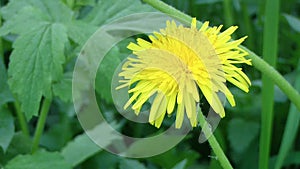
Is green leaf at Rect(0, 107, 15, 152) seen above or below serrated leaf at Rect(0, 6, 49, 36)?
below

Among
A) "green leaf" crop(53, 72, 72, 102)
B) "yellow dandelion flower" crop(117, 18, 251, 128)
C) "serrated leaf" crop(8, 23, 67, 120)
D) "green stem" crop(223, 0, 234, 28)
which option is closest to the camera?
"yellow dandelion flower" crop(117, 18, 251, 128)

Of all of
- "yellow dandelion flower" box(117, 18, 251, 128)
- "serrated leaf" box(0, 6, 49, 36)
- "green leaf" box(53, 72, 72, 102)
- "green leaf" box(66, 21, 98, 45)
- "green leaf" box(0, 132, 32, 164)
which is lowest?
"green leaf" box(0, 132, 32, 164)

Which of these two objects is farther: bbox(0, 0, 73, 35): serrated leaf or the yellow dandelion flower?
bbox(0, 0, 73, 35): serrated leaf

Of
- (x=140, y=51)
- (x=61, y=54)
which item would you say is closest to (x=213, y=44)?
(x=140, y=51)

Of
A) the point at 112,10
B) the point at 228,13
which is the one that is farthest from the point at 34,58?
the point at 228,13

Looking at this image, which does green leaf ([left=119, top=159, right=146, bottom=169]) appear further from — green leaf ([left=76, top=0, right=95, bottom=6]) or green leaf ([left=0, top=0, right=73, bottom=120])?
green leaf ([left=76, top=0, right=95, bottom=6])

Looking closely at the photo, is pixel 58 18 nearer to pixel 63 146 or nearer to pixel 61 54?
pixel 61 54

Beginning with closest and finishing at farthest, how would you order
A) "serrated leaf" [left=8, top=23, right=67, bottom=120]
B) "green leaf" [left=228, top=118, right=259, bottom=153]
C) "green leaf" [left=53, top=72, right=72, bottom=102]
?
"serrated leaf" [left=8, top=23, right=67, bottom=120], "green leaf" [left=53, top=72, right=72, bottom=102], "green leaf" [left=228, top=118, right=259, bottom=153]

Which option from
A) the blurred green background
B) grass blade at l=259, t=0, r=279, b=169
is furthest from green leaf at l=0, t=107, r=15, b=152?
grass blade at l=259, t=0, r=279, b=169
